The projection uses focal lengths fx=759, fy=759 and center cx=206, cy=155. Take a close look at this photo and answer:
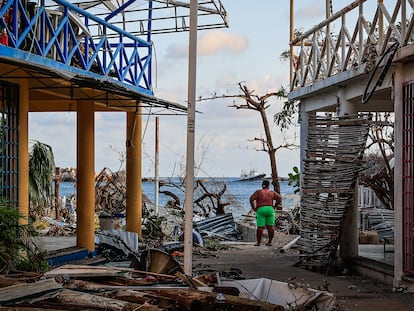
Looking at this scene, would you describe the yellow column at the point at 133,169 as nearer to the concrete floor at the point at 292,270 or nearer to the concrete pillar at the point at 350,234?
the concrete floor at the point at 292,270

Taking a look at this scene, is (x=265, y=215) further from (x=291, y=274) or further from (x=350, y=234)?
(x=291, y=274)

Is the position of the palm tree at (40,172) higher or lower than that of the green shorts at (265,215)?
higher

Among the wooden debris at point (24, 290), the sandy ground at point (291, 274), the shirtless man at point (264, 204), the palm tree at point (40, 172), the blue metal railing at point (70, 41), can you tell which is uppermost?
the blue metal railing at point (70, 41)

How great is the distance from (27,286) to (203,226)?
635 inches

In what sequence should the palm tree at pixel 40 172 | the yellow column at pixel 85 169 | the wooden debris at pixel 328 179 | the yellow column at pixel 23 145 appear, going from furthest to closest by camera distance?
the palm tree at pixel 40 172
the yellow column at pixel 85 169
the wooden debris at pixel 328 179
the yellow column at pixel 23 145

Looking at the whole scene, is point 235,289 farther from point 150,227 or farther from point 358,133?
point 150,227

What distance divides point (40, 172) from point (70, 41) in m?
6.23

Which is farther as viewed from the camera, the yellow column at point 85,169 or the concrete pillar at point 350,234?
the yellow column at point 85,169

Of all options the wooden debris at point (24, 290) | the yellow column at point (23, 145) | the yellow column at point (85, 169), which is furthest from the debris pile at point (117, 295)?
the yellow column at point (85, 169)

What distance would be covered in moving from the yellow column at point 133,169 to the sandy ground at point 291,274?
71.6 inches

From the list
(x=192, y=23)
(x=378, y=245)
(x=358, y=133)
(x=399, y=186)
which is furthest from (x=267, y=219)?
(x=192, y=23)

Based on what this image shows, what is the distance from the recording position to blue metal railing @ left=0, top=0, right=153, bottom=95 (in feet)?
35.5

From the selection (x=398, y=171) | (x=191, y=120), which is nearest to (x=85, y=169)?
(x=191, y=120)

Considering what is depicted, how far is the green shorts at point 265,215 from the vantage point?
1925 centimetres
